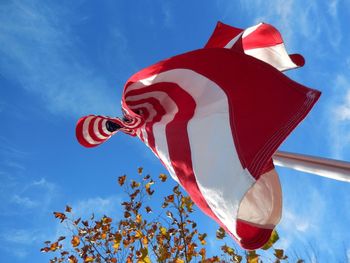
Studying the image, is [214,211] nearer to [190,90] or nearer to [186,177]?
[186,177]

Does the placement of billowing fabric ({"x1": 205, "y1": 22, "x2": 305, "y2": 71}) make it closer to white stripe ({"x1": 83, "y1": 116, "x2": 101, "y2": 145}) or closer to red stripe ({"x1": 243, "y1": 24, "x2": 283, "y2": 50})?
red stripe ({"x1": 243, "y1": 24, "x2": 283, "y2": 50})

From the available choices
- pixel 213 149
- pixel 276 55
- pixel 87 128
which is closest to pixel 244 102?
pixel 213 149

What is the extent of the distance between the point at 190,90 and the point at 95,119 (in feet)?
4.37

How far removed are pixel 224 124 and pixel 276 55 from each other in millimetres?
1789

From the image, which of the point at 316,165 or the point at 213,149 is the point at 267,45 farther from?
the point at 316,165

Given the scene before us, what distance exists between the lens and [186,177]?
377 cm

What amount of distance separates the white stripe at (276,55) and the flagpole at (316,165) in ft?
4.63

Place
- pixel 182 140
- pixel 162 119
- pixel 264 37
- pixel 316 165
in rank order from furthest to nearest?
pixel 264 37, pixel 162 119, pixel 182 140, pixel 316 165

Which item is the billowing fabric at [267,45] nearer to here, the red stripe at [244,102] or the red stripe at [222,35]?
the red stripe at [222,35]

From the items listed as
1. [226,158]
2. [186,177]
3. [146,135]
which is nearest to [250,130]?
[226,158]

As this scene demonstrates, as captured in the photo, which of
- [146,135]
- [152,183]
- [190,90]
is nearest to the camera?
[190,90]

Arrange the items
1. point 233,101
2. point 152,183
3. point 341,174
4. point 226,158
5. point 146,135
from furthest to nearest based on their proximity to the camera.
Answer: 1. point 152,183
2. point 146,135
3. point 233,101
4. point 226,158
5. point 341,174

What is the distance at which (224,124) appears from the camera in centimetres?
329

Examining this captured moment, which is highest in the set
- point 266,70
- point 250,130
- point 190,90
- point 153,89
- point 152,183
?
point 152,183
